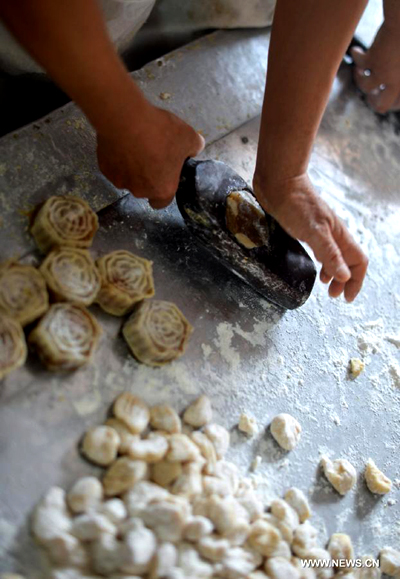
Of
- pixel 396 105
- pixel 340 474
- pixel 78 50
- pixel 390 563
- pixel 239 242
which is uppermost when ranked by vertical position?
pixel 78 50

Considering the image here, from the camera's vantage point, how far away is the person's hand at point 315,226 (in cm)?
131

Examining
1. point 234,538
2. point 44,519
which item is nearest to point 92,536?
point 44,519

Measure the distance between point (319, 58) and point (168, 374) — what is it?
785mm

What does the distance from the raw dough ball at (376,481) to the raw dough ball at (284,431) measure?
0.69ft

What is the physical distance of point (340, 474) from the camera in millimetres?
1293

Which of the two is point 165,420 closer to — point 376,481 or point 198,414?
point 198,414

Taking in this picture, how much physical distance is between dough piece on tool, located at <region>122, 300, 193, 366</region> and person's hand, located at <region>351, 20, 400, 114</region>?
129cm

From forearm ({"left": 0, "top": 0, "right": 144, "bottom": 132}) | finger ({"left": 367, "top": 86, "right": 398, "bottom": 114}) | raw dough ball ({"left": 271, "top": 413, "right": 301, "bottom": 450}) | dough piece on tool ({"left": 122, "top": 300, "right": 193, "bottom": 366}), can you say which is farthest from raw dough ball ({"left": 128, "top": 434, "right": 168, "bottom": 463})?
finger ({"left": 367, "top": 86, "right": 398, "bottom": 114})

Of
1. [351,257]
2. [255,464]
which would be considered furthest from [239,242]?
[255,464]

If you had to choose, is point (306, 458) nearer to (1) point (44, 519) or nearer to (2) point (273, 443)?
(2) point (273, 443)

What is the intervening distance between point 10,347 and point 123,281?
27cm

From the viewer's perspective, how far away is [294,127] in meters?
1.32

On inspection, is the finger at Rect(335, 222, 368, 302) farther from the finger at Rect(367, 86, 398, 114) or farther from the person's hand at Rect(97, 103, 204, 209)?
the finger at Rect(367, 86, 398, 114)

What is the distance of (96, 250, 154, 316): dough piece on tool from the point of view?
1.19 metres
